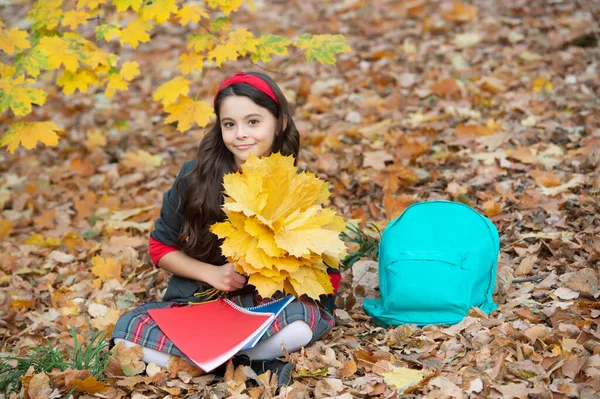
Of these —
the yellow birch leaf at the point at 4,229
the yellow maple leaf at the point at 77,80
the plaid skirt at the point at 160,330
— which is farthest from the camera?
the yellow birch leaf at the point at 4,229

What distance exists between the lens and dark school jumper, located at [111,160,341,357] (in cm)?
270

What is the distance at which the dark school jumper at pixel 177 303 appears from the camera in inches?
106

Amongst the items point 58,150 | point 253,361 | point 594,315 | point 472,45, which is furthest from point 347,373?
point 472,45

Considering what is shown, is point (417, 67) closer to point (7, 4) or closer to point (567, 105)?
point (567, 105)

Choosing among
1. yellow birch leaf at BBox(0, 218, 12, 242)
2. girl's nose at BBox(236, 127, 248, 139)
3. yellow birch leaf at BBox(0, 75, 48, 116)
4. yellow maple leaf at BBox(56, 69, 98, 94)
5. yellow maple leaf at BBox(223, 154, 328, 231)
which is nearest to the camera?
yellow maple leaf at BBox(223, 154, 328, 231)

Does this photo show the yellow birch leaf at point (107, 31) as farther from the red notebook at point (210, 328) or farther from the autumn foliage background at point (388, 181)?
the red notebook at point (210, 328)

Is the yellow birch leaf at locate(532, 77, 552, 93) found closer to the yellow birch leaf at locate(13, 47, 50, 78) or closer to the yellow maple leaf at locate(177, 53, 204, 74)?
the yellow maple leaf at locate(177, 53, 204, 74)

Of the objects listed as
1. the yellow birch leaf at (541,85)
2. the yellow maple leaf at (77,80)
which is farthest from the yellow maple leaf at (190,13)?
the yellow birch leaf at (541,85)

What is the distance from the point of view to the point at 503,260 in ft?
10.6

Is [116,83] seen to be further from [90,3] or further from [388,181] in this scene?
[388,181]

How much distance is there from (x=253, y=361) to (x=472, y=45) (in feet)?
13.3

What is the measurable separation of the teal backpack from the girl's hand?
648 millimetres

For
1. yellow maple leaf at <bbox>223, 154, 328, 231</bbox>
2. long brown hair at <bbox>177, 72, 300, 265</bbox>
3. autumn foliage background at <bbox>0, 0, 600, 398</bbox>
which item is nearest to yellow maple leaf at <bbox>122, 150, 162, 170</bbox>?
autumn foliage background at <bbox>0, 0, 600, 398</bbox>

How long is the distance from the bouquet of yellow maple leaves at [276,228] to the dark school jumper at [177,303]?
0.51ft
